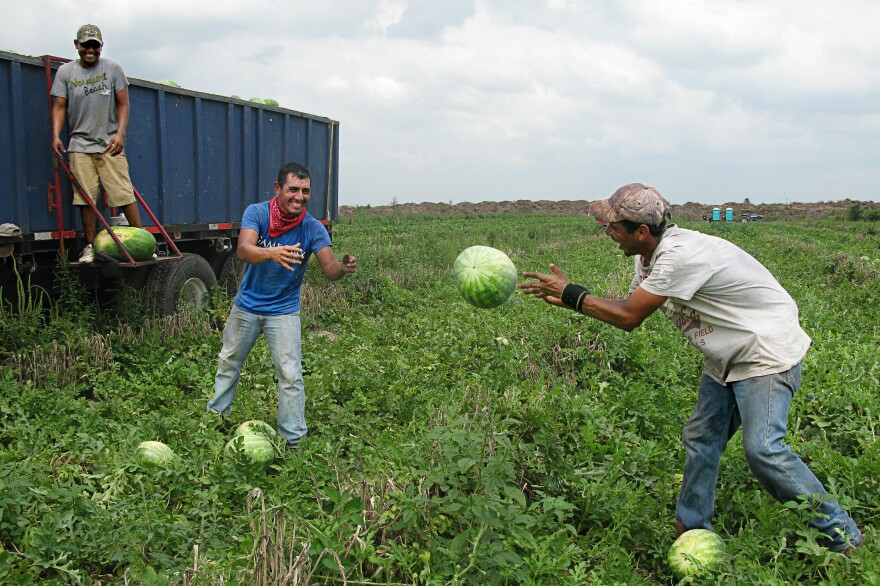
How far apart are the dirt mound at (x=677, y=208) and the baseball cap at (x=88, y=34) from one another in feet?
161

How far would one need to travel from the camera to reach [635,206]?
12.4 ft

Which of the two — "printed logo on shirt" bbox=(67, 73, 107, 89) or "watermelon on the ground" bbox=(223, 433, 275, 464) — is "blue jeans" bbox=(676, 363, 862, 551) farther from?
"printed logo on shirt" bbox=(67, 73, 107, 89)

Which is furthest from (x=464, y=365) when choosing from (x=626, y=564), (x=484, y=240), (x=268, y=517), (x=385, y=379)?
(x=484, y=240)

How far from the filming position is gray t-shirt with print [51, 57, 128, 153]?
6.91 meters

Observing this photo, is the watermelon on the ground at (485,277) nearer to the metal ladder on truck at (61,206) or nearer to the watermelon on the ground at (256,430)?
the watermelon on the ground at (256,430)

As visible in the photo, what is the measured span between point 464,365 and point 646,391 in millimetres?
2133

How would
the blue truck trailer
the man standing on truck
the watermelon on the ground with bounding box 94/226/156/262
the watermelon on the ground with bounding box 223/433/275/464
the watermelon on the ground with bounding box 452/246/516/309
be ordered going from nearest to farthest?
1. the watermelon on the ground with bounding box 452/246/516/309
2. the watermelon on the ground with bounding box 223/433/275/464
3. the blue truck trailer
4. the man standing on truck
5. the watermelon on the ground with bounding box 94/226/156/262

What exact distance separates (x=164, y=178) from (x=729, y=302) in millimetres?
6952

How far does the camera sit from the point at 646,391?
6.12 meters

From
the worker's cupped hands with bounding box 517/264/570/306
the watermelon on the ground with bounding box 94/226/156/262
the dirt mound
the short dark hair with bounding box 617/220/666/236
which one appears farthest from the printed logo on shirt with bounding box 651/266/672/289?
the dirt mound

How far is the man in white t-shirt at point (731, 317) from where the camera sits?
3.65m

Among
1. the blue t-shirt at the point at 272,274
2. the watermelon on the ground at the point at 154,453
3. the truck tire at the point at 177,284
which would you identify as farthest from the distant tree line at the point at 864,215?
the watermelon on the ground at the point at 154,453

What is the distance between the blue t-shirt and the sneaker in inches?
108

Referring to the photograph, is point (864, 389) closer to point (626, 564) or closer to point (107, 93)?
point (626, 564)
